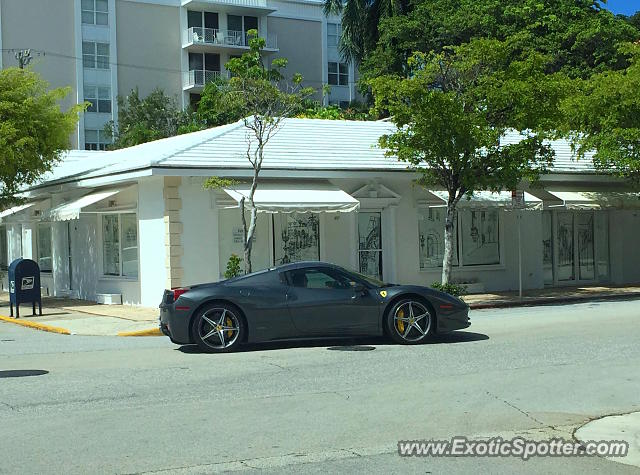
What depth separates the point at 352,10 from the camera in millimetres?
44469

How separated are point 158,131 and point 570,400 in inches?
1498

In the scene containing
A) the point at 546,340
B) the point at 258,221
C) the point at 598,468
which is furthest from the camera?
the point at 258,221

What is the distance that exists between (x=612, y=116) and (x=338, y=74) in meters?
39.9

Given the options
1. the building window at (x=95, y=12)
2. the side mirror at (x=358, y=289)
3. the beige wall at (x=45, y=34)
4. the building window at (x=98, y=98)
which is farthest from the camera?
the building window at (x=98, y=98)

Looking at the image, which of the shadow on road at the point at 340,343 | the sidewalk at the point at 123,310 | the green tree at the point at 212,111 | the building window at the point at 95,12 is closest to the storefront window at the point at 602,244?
the sidewalk at the point at 123,310

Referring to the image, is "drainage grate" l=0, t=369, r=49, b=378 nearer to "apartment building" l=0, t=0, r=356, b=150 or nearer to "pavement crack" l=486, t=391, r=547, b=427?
"pavement crack" l=486, t=391, r=547, b=427

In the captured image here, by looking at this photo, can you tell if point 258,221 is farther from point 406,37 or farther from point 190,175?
point 406,37

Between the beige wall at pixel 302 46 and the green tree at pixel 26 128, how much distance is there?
36733 mm

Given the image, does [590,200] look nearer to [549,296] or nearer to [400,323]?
[549,296]

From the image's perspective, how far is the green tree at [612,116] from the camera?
2152cm

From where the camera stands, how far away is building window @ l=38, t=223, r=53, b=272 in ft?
83.3

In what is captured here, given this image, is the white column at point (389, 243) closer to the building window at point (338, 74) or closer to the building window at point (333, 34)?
the building window at point (338, 74)

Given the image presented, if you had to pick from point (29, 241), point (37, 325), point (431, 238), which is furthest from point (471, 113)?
point (29, 241)

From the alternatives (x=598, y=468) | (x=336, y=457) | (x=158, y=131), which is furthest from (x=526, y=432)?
(x=158, y=131)
